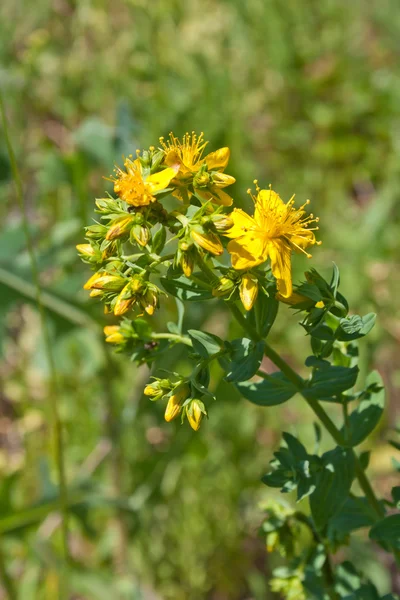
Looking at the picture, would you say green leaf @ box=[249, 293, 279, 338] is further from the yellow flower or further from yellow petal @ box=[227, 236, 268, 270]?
the yellow flower

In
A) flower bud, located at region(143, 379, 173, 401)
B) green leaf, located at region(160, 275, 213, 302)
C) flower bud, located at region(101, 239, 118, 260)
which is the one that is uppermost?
flower bud, located at region(101, 239, 118, 260)

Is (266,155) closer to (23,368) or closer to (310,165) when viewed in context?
(310,165)

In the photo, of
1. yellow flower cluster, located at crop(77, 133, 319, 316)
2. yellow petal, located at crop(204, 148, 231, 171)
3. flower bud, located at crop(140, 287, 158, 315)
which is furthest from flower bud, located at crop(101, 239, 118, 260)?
yellow petal, located at crop(204, 148, 231, 171)

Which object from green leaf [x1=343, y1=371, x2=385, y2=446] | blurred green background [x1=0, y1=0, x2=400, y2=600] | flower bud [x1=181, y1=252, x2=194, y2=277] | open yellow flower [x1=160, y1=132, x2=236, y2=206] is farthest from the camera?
blurred green background [x1=0, y1=0, x2=400, y2=600]

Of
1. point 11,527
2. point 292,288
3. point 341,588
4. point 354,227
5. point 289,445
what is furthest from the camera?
point 354,227

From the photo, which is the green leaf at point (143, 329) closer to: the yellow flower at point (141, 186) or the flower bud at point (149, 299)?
the flower bud at point (149, 299)

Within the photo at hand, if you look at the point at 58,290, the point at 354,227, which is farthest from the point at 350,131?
the point at 58,290
